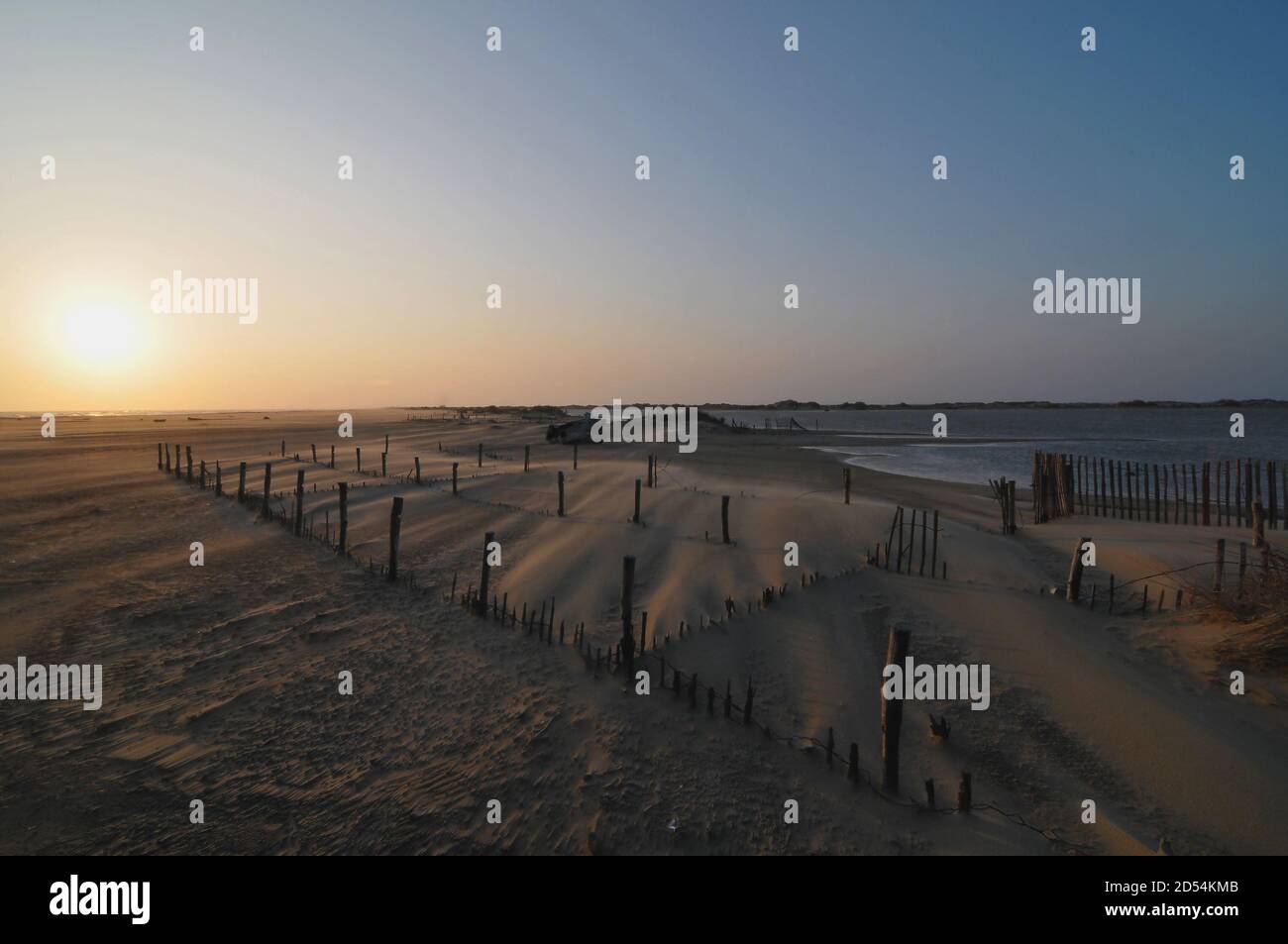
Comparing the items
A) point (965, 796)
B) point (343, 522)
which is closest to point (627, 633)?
point (965, 796)

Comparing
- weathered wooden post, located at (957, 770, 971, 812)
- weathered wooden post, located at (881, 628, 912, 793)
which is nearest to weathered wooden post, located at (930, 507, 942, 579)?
weathered wooden post, located at (881, 628, 912, 793)

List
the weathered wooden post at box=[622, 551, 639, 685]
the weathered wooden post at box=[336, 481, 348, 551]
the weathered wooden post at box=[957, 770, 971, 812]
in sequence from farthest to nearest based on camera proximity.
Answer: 1. the weathered wooden post at box=[336, 481, 348, 551]
2. the weathered wooden post at box=[622, 551, 639, 685]
3. the weathered wooden post at box=[957, 770, 971, 812]

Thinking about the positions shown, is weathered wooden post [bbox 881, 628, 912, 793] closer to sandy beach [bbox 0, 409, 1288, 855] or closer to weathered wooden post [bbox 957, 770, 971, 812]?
sandy beach [bbox 0, 409, 1288, 855]

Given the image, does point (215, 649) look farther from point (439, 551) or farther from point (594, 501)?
point (594, 501)

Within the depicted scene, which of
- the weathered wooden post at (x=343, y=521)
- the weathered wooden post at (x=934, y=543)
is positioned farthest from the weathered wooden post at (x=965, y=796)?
the weathered wooden post at (x=343, y=521)

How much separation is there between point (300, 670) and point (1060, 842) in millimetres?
9858

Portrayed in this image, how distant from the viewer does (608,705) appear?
7992 millimetres

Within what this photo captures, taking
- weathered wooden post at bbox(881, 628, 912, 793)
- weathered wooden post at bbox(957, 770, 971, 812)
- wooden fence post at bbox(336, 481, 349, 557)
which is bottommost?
weathered wooden post at bbox(957, 770, 971, 812)

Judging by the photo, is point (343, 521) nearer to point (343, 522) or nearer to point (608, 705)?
point (343, 522)

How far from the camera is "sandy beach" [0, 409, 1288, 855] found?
598 centimetres

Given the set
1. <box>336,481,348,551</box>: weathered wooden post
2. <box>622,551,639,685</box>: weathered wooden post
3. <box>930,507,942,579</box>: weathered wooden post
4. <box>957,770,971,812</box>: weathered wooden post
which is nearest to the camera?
<box>957,770,971,812</box>: weathered wooden post

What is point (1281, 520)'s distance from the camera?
20922 mm

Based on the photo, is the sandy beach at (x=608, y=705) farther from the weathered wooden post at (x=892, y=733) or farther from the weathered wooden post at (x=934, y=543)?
the weathered wooden post at (x=934, y=543)
